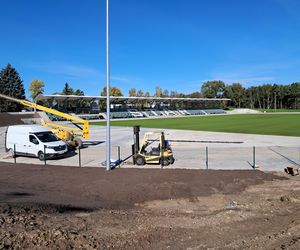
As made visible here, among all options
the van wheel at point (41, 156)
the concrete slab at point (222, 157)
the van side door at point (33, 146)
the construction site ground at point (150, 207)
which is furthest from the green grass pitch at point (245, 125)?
the van side door at point (33, 146)

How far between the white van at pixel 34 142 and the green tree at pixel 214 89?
167228 millimetres

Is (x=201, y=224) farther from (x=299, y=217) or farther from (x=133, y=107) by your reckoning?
(x=133, y=107)

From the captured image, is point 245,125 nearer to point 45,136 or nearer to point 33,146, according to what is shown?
point 45,136

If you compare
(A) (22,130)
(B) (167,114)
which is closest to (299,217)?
(A) (22,130)

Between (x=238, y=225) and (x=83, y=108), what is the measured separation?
103 meters

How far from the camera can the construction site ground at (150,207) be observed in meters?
8.00

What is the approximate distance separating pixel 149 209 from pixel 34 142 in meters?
16.1

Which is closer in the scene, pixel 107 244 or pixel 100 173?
pixel 107 244

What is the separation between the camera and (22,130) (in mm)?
26500

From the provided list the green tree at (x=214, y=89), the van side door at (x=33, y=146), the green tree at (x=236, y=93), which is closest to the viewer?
the van side door at (x=33, y=146)

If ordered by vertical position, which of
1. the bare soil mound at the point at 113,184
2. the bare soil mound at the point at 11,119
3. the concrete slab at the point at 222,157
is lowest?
the bare soil mound at the point at 113,184

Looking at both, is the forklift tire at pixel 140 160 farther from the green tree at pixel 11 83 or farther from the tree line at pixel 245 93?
the tree line at pixel 245 93

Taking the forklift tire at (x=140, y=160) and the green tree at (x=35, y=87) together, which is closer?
A: the forklift tire at (x=140, y=160)

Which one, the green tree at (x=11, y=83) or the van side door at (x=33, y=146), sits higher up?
the green tree at (x=11, y=83)
